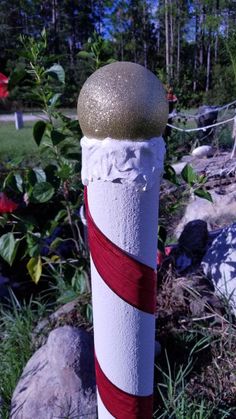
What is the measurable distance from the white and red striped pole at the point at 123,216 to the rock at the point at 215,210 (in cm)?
202

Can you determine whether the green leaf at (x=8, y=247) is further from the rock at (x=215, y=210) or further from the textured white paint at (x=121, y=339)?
the rock at (x=215, y=210)

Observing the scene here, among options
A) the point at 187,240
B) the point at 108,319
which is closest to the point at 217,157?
the point at 187,240

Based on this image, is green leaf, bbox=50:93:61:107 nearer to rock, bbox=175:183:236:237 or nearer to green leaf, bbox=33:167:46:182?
green leaf, bbox=33:167:46:182

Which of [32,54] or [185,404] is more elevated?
[32,54]

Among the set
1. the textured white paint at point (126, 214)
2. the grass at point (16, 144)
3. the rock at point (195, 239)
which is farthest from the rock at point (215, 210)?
the grass at point (16, 144)

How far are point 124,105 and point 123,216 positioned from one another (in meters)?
0.21

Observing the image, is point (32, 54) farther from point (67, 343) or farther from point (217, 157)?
point (217, 157)

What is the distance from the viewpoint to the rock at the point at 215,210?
115 inches

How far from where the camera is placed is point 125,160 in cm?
72

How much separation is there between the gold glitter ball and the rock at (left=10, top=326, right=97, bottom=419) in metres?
0.89

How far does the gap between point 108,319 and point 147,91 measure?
1.54ft

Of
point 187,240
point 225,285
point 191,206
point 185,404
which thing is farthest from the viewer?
point 191,206

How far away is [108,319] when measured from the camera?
2.82ft

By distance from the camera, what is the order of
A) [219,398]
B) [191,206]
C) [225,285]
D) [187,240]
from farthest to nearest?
1. [191,206]
2. [187,240]
3. [225,285]
4. [219,398]
